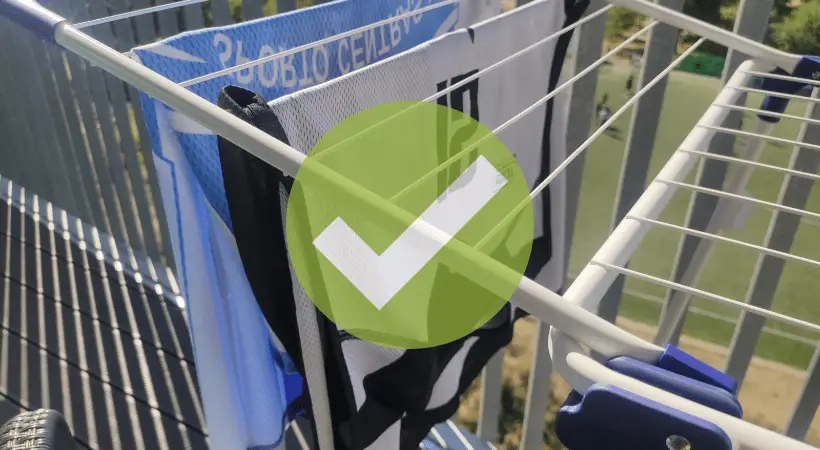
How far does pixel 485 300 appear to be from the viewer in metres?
0.68

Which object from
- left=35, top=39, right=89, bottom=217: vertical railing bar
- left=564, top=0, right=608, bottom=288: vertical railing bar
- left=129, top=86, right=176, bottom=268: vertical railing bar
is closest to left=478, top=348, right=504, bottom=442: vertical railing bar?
left=564, top=0, right=608, bottom=288: vertical railing bar

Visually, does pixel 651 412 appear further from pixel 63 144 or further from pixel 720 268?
pixel 720 268

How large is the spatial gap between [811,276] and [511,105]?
33.1 ft

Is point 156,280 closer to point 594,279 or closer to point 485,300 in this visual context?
point 485,300

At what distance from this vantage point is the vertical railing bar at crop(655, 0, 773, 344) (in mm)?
749

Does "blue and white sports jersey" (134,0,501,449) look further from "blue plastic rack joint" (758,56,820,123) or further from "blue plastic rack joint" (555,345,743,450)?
"blue plastic rack joint" (758,56,820,123)

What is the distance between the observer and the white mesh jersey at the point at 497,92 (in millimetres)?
499

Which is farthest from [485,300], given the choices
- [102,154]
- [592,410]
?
[102,154]

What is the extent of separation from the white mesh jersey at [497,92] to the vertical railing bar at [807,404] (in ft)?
1.43

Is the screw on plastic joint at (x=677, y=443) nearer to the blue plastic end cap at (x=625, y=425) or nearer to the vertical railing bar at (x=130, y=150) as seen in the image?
the blue plastic end cap at (x=625, y=425)

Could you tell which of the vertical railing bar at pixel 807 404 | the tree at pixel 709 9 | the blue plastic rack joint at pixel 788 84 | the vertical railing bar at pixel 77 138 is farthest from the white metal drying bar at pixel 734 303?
the vertical railing bar at pixel 77 138

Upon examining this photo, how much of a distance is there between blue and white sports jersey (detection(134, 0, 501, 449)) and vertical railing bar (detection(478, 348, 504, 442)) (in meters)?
0.69

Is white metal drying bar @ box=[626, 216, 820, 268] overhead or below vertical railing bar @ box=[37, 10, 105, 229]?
overhead

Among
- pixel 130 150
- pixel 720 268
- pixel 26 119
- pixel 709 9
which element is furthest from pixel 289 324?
pixel 720 268
